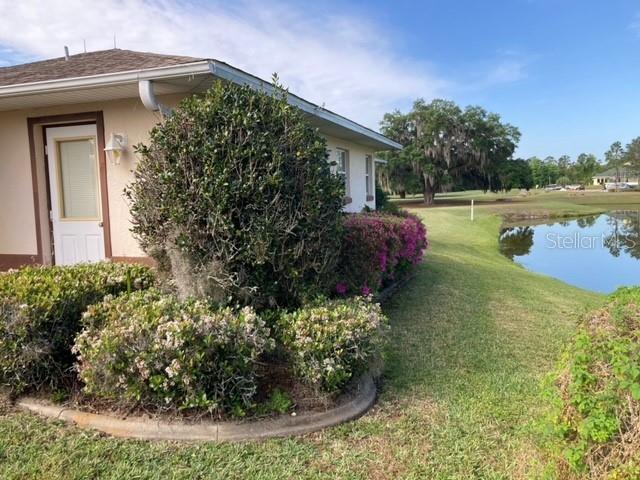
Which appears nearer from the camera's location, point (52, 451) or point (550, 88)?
point (52, 451)

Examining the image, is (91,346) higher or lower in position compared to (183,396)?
higher

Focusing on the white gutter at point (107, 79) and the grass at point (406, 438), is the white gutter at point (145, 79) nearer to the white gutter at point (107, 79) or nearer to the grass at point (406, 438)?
the white gutter at point (107, 79)

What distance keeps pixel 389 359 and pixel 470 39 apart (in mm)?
18250

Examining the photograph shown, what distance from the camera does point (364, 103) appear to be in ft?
65.6

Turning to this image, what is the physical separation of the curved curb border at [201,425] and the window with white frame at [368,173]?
36.1 feet

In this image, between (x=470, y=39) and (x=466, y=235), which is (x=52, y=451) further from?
(x=470, y=39)

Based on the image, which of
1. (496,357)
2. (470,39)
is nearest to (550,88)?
(470,39)

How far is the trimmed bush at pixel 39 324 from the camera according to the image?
3.31m

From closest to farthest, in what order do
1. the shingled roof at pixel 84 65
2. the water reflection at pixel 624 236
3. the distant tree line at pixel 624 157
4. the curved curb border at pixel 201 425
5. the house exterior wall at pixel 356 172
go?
the curved curb border at pixel 201 425 < the shingled roof at pixel 84 65 < the house exterior wall at pixel 356 172 < the water reflection at pixel 624 236 < the distant tree line at pixel 624 157

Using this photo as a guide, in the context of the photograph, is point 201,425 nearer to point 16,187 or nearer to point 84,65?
point 84,65

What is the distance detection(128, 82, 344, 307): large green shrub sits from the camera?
3.94m

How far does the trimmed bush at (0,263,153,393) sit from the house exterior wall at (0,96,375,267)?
2072 mm

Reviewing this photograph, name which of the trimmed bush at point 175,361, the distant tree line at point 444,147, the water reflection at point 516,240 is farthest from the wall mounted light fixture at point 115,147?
the distant tree line at point 444,147

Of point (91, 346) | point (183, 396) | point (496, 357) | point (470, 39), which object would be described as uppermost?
point (470, 39)
